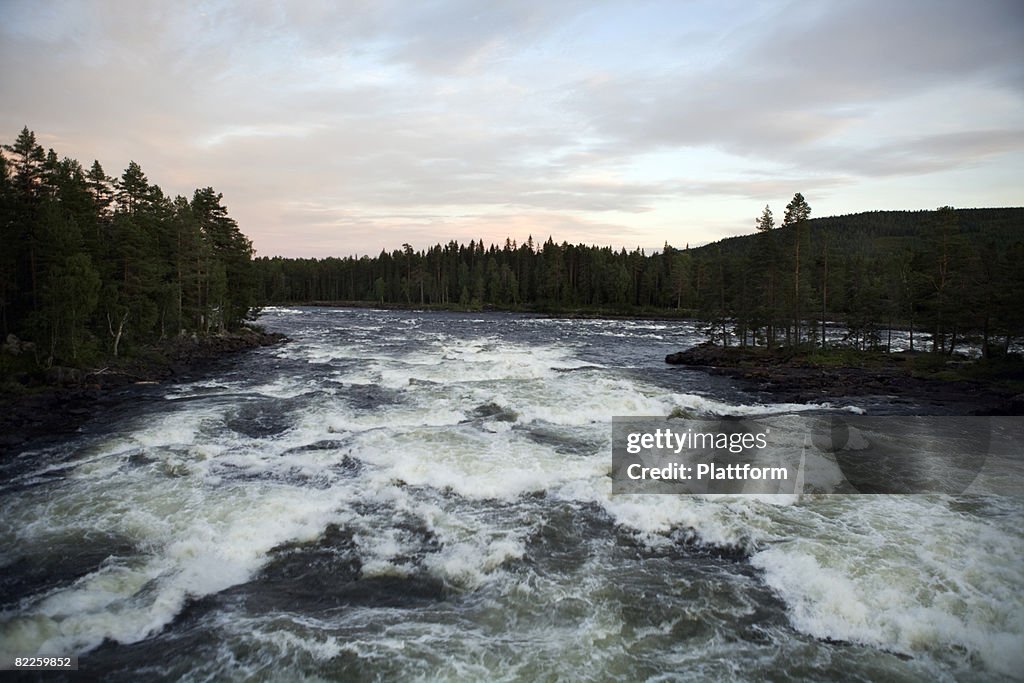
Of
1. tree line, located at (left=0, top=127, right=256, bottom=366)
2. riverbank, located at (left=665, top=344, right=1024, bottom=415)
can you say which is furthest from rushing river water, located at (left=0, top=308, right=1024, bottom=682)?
riverbank, located at (left=665, top=344, right=1024, bottom=415)

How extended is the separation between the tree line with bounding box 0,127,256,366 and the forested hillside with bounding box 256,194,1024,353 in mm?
29013

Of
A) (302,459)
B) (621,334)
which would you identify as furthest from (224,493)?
(621,334)

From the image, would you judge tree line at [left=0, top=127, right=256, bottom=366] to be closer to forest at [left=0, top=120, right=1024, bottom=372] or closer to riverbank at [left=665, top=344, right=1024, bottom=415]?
forest at [left=0, top=120, right=1024, bottom=372]

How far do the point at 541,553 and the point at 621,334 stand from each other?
198 ft

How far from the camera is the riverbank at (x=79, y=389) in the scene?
817 inches

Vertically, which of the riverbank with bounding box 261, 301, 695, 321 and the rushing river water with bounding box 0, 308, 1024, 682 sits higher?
the riverbank with bounding box 261, 301, 695, 321

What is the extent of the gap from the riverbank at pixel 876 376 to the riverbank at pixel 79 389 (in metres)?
33.2

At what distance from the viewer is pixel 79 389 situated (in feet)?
89.6

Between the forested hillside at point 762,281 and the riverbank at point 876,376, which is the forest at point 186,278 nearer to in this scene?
the forested hillside at point 762,281

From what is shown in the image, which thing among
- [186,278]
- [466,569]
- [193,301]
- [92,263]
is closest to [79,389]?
[92,263]

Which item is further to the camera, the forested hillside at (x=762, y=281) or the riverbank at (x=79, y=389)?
the forested hillside at (x=762, y=281)

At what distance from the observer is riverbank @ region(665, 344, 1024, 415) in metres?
27.7

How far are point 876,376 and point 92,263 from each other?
165 feet

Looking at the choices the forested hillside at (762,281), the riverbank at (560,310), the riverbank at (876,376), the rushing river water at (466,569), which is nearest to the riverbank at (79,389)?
the rushing river water at (466,569)
